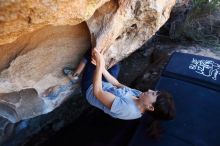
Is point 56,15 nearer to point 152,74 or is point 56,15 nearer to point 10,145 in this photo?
point 10,145

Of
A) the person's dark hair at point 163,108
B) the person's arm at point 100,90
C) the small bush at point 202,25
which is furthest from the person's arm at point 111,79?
the small bush at point 202,25

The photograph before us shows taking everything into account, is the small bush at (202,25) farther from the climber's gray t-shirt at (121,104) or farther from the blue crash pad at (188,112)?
the climber's gray t-shirt at (121,104)

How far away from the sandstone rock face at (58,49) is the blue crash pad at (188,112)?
52cm

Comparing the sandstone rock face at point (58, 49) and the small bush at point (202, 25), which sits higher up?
the sandstone rock face at point (58, 49)

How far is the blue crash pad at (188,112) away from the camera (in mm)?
2637

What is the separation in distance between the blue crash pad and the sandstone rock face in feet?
1.70

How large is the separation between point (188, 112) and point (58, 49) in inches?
47.2

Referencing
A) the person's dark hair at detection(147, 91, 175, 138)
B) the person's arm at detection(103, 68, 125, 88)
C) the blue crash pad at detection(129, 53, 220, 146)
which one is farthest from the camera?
the person's arm at detection(103, 68, 125, 88)

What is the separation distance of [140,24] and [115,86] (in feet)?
1.87

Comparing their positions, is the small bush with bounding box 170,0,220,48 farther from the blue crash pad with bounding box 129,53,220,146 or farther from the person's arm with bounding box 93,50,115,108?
the person's arm with bounding box 93,50,115,108

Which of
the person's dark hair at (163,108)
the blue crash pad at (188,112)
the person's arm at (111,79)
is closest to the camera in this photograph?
the person's dark hair at (163,108)

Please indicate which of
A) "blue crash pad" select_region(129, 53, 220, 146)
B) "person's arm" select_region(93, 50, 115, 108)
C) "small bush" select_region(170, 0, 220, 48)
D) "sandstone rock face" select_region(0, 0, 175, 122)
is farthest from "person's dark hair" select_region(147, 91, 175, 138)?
"small bush" select_region(170, 0, 220, 48)

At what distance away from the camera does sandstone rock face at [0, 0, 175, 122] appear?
98.5 inches

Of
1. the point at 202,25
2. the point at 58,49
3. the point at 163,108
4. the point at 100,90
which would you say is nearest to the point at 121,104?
the point at 100,90
